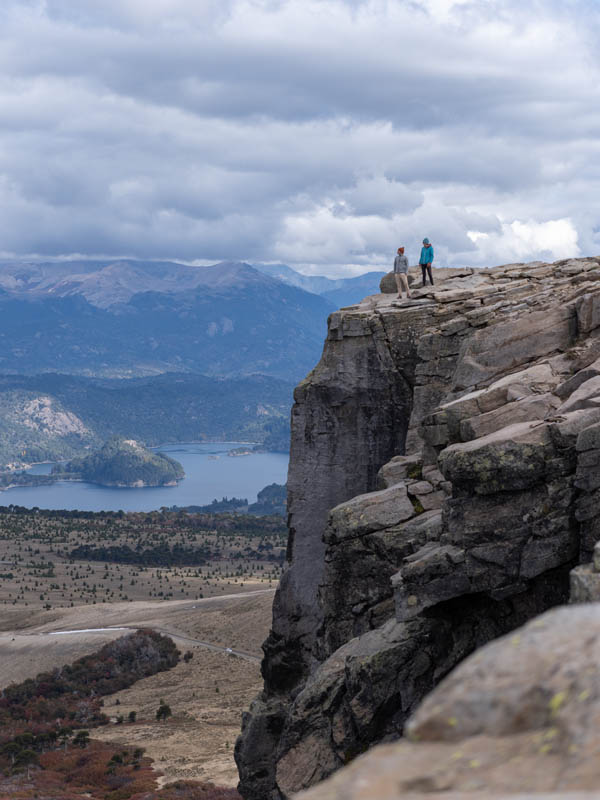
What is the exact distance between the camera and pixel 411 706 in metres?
20.2

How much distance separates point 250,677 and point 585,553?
44291 millimetres

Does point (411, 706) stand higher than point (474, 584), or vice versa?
point (474, 584)

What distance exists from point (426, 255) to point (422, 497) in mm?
11498

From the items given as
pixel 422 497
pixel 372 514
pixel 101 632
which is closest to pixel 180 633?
pixel 101 632

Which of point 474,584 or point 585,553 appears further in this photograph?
point 474,584

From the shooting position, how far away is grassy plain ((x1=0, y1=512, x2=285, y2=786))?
48875 mm

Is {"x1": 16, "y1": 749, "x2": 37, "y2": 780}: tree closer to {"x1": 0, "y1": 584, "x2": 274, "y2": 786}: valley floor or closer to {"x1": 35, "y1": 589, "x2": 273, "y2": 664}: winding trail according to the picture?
{"x1": 0, "y1": 584, "x2": 274, "y2": 786}: valley floor

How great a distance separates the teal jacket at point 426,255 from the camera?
3203 centimetres

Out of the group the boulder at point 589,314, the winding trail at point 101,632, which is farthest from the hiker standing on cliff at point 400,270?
the winding trail at point 101,632

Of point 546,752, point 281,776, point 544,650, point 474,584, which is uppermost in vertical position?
point 544,650

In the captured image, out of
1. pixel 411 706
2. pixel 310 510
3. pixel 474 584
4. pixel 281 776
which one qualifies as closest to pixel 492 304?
pixel 310 510

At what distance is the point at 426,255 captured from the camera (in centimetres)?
3209

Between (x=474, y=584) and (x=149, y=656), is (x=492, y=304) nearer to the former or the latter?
(x=474, y=584)

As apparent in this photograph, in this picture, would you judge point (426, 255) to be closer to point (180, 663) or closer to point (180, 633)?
point (180, 663)
